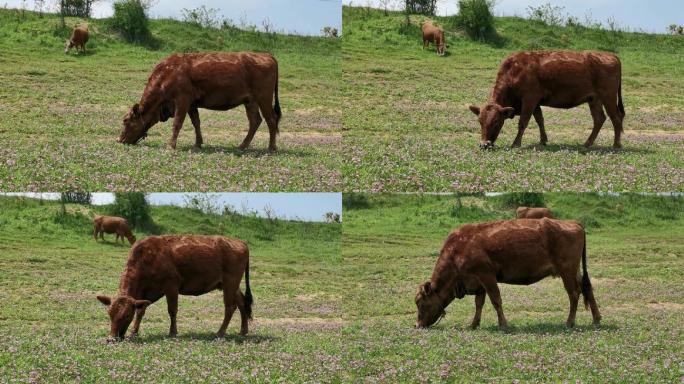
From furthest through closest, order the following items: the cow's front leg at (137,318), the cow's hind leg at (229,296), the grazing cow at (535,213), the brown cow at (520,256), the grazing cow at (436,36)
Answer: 1. the grazing cow at (436,36)
2. the grazing cow at (535,213)
3. the brown cow at (520,256)
4. the cow's hind leg at (229,296)
5. the cow's front leg at (137,318)

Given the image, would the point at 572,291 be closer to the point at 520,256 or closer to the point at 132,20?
the point at 520,256

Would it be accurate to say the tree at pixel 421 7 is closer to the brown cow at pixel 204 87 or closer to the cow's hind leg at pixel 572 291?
the brown cow at pixel 204 87

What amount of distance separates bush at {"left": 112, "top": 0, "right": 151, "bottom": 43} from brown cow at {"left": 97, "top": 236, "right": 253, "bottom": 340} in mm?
36848

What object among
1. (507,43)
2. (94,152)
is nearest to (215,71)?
(94,152)

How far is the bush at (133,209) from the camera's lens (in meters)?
46.1

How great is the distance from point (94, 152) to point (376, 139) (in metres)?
11.1

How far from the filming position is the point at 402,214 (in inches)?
1736

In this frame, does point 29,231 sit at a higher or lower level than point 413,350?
lower

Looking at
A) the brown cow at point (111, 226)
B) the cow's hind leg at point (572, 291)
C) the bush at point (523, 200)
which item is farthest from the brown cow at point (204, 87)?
the bush at point (523, 200)

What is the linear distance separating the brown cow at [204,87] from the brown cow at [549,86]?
253 inches

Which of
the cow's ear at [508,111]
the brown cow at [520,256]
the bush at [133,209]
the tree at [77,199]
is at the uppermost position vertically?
the cow's ear at [508,111]

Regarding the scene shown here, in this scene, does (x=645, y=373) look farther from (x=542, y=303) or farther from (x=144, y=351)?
(x=542, y=303)

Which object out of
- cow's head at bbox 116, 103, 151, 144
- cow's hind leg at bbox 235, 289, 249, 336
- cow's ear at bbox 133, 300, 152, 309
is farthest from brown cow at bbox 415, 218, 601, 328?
cow's head at bbox 116, 103, 151, 144

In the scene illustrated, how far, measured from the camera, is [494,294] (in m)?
22.0
